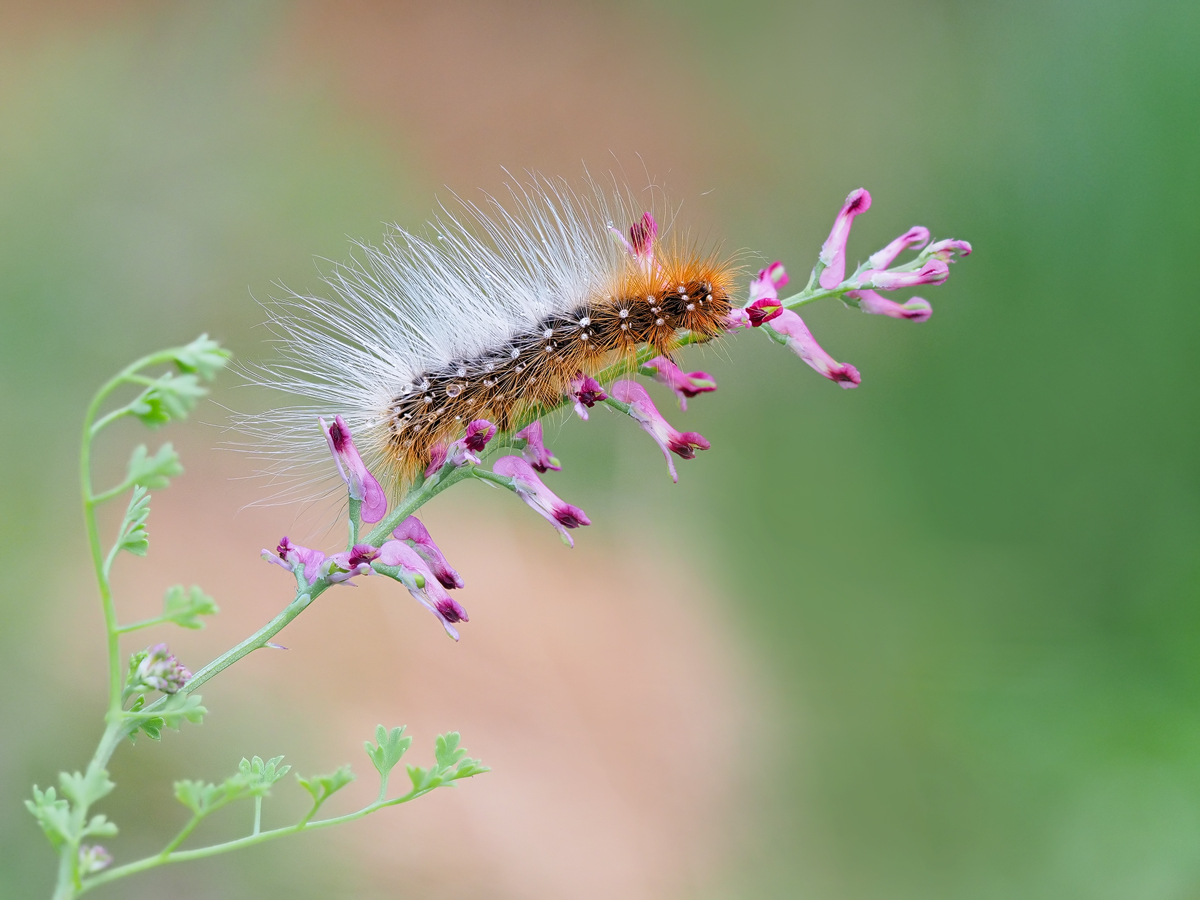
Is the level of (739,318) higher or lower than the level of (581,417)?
higher

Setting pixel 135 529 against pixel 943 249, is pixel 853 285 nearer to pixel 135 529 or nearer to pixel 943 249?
pixel 943 249

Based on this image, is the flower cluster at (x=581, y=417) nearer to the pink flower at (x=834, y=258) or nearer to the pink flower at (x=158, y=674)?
the pink flower at (x=834, y=258)

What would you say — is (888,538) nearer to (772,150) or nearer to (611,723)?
(611,723)

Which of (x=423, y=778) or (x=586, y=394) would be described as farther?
(x=586, y=394)

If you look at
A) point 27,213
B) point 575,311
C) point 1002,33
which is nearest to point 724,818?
point 575,311

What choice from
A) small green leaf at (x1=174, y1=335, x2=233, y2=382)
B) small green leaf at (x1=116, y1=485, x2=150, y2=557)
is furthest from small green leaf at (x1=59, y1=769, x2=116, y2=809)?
small green leaf at (x1=174, y1=335, x2=233, y2=382)

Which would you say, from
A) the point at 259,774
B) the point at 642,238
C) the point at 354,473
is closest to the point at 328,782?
the point at 259,774

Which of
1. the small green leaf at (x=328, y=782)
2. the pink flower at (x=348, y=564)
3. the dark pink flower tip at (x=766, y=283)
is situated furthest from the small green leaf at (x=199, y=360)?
the dark pink flower tip at (x=766, y=283)
